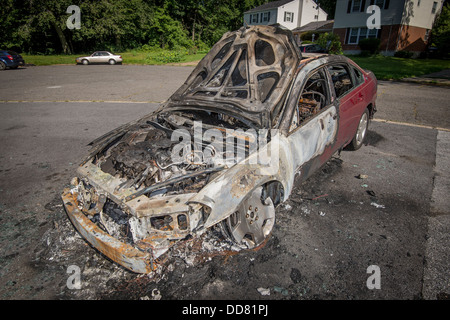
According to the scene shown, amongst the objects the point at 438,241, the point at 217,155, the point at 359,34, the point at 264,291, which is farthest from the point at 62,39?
the point at 438,241

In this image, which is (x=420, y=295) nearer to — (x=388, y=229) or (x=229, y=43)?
(x=388, y=229)

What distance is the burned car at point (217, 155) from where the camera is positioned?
2135mm

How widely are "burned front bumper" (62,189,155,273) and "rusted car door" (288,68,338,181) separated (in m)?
1.68

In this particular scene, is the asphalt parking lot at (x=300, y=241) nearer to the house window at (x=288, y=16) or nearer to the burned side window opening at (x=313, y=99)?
the burned side window opening at (x=313, y=99)

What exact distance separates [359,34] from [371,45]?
302 centimetres

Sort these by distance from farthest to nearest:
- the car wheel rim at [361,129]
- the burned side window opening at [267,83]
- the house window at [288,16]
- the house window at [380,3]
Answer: the house window at [288,16] → the house window at [380,3] → the car wheel rim at [361,129] → the burned side window opening at [267,83]

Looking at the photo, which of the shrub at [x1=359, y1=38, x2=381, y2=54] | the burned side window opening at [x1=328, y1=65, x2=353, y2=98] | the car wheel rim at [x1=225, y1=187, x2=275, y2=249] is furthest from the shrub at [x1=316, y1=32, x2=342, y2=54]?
the car wheel rim at [x1=225, y1=187, x2=275, y2=249]

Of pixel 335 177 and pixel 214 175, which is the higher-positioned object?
pixel 214 175

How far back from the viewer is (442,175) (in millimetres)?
4016

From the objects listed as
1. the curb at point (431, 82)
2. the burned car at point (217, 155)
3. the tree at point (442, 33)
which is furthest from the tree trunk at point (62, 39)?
the tree at point (442, 33)

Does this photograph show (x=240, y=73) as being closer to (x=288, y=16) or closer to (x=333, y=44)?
(x=333, y=44)

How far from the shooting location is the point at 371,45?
2525cm
